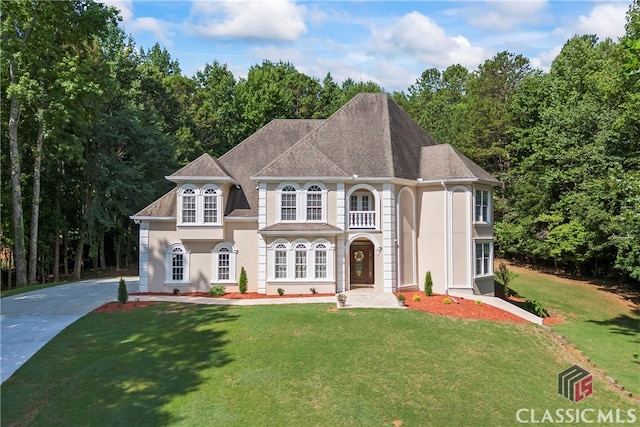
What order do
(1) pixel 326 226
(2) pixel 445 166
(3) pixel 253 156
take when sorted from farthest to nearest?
(3) pixel 253 156 < (2) pixel 445 166 < (1) pixel 326 226

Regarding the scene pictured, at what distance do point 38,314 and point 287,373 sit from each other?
1395 centimetres

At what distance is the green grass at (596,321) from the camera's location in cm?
1798

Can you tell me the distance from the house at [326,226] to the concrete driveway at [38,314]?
3533 millimetres

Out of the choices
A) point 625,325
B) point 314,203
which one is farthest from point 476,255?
point 625,325

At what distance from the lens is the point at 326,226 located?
2358 centimetres

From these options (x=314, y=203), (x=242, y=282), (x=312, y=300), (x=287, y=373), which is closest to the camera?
(x=287, y=373)

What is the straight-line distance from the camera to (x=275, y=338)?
1614cm

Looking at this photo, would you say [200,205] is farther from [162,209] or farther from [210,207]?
[162,209]

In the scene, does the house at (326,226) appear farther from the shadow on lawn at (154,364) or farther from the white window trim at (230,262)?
the shadow on lawn at (154,364)

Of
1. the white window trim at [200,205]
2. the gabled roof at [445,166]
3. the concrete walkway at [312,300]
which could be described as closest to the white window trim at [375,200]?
the gabled roof at [445,166]

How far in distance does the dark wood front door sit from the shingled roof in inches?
181

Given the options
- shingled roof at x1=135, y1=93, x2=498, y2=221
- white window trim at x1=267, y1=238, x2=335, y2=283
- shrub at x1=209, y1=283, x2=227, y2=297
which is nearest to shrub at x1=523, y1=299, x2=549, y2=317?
shingled roof at x1=135, y1=93, x2=498, y2=221

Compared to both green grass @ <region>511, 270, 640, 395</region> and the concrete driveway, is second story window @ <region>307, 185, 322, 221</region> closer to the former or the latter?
the concrete driveway

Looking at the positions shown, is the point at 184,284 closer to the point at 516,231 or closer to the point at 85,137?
the point at 85,137
